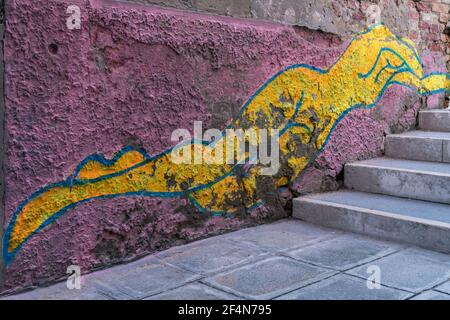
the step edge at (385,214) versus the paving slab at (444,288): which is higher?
the step edge at (385,214)

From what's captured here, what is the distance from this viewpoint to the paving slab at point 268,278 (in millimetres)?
2338

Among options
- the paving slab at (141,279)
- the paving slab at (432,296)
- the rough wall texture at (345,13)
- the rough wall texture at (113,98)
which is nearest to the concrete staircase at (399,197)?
the rough wall texture at (113,98)

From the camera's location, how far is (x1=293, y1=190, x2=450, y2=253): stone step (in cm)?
290

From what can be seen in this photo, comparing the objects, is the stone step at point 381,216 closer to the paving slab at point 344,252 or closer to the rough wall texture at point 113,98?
the paving slab at point 344,252

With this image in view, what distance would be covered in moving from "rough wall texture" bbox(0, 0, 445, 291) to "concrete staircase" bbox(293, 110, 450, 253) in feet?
1.53

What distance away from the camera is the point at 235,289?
7.73 feet

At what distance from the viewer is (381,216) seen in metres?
3.10

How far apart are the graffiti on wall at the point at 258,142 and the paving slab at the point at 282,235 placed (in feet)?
0.61

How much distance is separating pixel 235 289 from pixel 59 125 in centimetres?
116

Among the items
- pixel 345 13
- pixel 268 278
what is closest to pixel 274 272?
pixel 268 278

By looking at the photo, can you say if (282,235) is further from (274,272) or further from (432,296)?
(432,296)

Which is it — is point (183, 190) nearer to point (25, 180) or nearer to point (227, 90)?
point (227, 90)

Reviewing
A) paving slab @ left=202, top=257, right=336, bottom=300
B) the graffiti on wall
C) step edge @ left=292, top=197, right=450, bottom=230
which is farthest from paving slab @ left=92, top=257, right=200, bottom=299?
step edge @ left=292, top=197, right=450, bottom=230

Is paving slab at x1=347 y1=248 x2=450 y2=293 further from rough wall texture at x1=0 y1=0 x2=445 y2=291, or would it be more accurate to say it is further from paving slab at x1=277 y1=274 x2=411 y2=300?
rough wall texture at x1=0 y1=0 x2=445 y2=291
